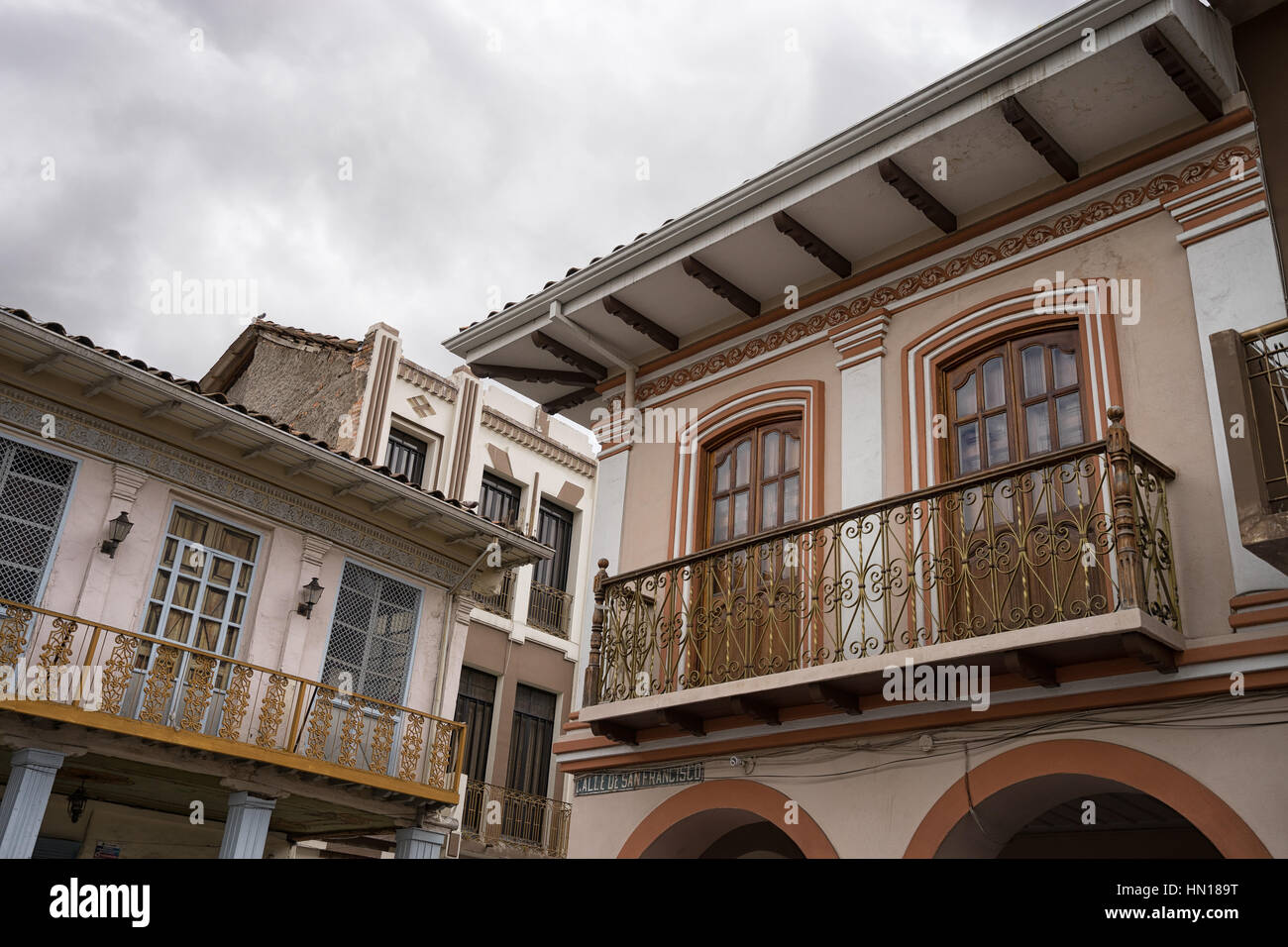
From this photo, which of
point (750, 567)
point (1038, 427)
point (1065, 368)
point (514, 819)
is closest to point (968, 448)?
point (1038, 427)

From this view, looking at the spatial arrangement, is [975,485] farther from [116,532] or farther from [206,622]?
[206,622]

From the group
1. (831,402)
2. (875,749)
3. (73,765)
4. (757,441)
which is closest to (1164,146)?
(831,402)

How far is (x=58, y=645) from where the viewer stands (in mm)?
10820

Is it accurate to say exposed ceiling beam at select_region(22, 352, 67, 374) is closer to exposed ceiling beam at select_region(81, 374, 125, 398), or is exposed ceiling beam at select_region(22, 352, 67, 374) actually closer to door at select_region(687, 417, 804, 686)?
exposed ceiling beam at select_region(81, 374, 125, 398)

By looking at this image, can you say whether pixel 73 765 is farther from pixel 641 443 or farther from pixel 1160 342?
pixel 1160 342

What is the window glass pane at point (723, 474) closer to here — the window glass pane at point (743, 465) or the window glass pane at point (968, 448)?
the window glass pane at point (743, 465)

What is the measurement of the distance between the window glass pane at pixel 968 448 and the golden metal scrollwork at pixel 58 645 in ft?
27.6

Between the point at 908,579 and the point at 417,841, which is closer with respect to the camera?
the point at 908,579

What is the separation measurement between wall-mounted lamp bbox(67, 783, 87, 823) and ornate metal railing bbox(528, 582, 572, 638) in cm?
887

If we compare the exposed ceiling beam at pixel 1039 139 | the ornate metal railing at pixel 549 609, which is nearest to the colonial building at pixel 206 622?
the ornate metal railing at pixel 549 609

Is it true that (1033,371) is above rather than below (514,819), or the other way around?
above

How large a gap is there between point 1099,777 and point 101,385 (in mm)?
10065

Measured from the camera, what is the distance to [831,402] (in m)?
9.00

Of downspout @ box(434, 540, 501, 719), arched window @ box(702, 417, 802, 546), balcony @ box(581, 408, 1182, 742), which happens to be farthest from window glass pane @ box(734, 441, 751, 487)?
downspout @ box(434, 540, 501, 719)
